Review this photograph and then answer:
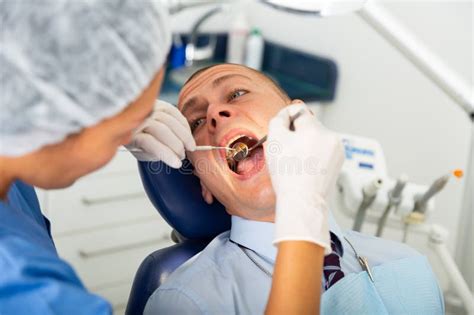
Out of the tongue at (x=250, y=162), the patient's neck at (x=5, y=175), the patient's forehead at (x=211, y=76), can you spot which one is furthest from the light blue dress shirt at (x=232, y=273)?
the patient's neck at (x=5, y=175)

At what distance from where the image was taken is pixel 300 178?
3.56 ft

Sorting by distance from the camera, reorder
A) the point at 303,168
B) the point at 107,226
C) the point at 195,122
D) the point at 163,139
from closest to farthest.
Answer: the point at 303,168 → the point at 163,139 → the point at 195,122 → the point at 107,226

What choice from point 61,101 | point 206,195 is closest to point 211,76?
point 206,195

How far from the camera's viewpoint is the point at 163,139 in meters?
1.31

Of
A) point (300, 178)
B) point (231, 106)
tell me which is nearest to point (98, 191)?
point (231, 106)

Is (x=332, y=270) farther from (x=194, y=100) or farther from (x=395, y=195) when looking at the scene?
(x=194, y=100)

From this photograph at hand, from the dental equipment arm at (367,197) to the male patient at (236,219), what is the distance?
13 cm

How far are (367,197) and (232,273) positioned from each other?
53 cm

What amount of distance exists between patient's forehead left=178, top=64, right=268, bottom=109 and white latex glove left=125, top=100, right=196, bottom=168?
0.20 meters

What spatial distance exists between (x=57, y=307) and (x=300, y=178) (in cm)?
47

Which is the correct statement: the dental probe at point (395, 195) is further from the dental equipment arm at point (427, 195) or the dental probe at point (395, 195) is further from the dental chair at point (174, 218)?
the dental chair at point (174, 218)

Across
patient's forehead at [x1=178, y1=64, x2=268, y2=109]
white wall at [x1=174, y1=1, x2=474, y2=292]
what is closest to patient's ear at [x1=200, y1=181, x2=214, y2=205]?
patient's forehead at [x1=178, y1=64, x2=268, y2=109]

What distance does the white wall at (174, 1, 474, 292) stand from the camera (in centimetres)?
209

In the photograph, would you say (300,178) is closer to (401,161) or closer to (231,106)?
(231,106)
